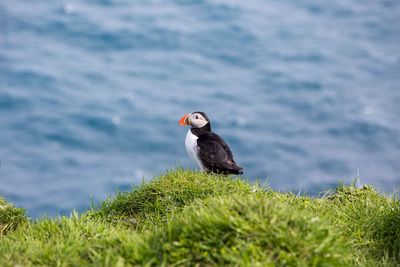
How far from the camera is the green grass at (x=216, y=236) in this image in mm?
5469

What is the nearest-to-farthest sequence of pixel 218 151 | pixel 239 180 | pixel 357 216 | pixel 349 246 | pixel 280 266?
pixel 280 266
pixel 349 246
pixel 357 216
pixel 239 180
pixel 218 151

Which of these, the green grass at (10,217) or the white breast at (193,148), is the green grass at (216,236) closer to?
the green grass at (10,217)

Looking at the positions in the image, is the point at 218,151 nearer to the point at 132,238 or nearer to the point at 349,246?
the point at 349,246

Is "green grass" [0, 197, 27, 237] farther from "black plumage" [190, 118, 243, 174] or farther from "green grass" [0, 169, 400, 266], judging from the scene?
"black plumage" [190, 118, 243, 174]

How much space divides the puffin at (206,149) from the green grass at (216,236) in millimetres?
996

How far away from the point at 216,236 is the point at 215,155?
3730 millimetres

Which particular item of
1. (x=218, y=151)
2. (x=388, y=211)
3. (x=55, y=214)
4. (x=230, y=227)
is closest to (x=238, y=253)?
(x=230, y=227)

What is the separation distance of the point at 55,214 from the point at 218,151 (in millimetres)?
2568

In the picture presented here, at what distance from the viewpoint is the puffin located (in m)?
9.19

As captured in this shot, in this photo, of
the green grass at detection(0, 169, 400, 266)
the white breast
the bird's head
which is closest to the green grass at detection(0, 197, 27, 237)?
the green grass at detection(0, 169, 400, 266)

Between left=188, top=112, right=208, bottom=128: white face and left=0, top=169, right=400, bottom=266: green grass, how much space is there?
1752 mm

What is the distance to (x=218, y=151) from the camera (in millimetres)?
9273

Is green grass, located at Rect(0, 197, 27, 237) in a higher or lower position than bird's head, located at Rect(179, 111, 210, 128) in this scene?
lower

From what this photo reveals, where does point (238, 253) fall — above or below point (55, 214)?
below
